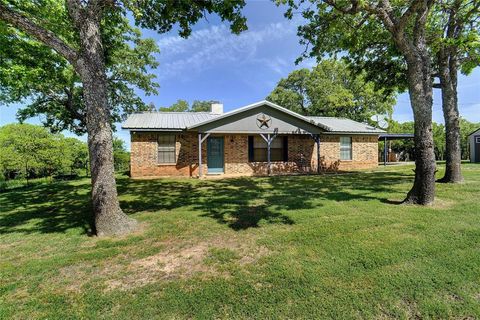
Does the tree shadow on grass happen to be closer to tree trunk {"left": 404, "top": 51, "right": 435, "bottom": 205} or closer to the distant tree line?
tree trunk {"left": 404, "top": 51, "right": 435, "bottom": 205}

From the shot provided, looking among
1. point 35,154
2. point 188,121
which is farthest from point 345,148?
point 35,154

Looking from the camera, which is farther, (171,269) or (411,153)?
(411,153)

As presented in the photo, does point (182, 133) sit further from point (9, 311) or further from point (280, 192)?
point (9, 311)

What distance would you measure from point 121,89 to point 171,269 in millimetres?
14823

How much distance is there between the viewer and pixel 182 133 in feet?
46.8

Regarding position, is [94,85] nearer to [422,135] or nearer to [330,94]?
[422,135]

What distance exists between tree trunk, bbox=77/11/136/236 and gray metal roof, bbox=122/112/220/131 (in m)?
8.61

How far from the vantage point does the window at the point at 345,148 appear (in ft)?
57.7

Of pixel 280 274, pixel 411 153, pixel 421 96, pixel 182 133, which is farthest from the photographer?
pixel 411 153

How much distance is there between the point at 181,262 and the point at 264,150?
12571mm

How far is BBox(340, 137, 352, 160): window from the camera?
57.7 feet

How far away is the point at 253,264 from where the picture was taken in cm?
366

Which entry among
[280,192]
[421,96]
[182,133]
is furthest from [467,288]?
[182,133]

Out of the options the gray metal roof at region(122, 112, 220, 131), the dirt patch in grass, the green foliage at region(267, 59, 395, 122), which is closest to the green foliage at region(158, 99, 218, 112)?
the green foliage at region(267, 59, 395, 122)
